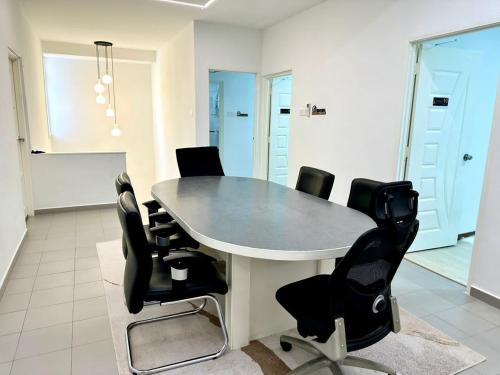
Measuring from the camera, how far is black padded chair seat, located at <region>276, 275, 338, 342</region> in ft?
4.87

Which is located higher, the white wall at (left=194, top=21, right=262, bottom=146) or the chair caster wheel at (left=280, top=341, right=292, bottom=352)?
the white wall at (left=194, top=21, right=262, bottom=146)

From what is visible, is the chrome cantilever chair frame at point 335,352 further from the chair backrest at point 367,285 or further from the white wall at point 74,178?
the white wall at point 74,178

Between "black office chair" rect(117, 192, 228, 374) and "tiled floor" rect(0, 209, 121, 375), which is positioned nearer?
"black office chair" rect(117, 192, 228, 374)

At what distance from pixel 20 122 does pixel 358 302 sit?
15.8 feet

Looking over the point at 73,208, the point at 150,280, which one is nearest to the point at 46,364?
the point at 150,280

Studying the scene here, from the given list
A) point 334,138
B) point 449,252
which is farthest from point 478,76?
point 449,252

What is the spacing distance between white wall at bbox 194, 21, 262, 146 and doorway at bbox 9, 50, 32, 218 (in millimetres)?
2257

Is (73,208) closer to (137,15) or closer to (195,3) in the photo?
(137,15)

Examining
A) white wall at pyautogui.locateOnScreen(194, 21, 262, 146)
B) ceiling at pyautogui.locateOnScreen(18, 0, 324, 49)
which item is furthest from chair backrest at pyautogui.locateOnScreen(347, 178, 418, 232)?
white wall at pyautogui.locateOnScreen(194, 21, 262, 146)

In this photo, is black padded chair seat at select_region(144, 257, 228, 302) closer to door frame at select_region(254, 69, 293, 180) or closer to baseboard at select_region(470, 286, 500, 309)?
baseboard at select_region(470, 286, 500, 309)

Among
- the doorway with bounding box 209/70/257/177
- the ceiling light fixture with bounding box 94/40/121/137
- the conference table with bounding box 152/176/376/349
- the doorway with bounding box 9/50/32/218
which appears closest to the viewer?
the conference table with bounding box 152/176/376/349

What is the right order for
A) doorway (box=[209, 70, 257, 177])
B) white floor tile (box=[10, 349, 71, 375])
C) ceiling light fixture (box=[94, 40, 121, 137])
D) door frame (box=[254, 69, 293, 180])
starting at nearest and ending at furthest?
1. white floor tile (box=[10, 349, 71, 375])
2. door frame (box=[254, 69, 293, 180])
3. ceiling light fixture (box=[94, 40, 121, 137])
4. doorway (box=[209, 70, 257, 177])

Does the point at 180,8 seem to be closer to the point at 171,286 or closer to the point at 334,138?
the point at 334,138

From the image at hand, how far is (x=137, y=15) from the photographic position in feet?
15.7
